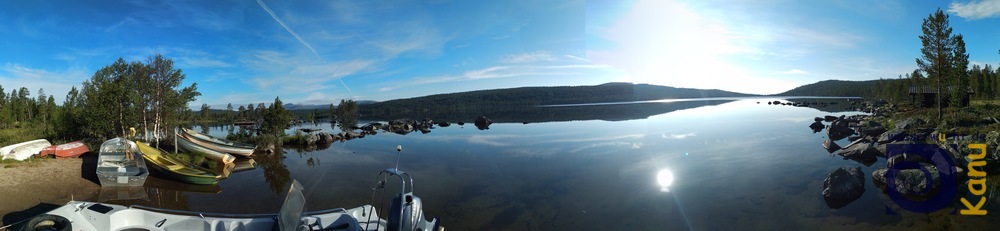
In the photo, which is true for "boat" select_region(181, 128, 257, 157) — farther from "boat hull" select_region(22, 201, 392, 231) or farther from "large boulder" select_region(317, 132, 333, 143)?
"boat hull" select_region(22, 201, 392, 231)

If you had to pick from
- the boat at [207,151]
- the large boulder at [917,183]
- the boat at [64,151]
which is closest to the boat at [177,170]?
the boat at [207,151]

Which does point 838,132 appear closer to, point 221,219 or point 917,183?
point 917,183

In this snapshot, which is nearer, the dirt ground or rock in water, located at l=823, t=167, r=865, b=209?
the dirt ground

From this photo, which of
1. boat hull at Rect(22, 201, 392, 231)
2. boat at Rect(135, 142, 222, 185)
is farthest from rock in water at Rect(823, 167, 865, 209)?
boat at Rect(135, 142, 222, 185)

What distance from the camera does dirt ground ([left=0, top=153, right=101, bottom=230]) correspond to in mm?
13227

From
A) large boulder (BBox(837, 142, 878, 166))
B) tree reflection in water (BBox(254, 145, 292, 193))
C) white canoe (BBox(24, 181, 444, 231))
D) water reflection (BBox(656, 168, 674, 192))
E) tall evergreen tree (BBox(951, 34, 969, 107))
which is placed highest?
tall evergreen tree (BBox(951, 34, 969, 107))

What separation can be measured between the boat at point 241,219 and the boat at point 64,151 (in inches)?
672

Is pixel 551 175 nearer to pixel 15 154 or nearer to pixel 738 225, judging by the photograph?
pixel 738 225

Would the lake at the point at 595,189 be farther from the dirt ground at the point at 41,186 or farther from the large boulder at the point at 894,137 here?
the large boulder at the point at 894,137

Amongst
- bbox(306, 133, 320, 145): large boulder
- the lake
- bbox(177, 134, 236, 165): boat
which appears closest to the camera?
the lake

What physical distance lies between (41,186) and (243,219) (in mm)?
13946

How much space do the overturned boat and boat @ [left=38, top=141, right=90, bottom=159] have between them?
666 inches

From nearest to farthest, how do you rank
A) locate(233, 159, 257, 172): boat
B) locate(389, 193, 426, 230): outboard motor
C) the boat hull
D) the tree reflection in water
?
locate(389, 193, 426, 230): outboard motor, the boat hull, the tree reflection in water, locate(233, 159, 257, 172): boat

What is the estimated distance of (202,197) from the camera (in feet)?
51.9
